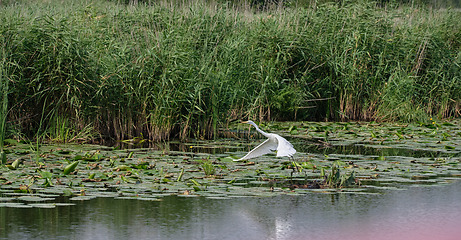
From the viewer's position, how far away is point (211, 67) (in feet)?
33.2

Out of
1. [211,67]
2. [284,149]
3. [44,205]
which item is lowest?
[44,205]

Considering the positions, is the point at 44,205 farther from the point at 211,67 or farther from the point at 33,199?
the point at 211,67

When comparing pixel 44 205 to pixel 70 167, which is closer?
pixel 44 205

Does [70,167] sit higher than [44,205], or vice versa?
[70,167]

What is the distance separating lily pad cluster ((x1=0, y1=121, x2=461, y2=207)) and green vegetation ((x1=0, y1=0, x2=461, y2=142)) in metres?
0.81

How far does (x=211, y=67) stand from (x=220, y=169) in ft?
10.2

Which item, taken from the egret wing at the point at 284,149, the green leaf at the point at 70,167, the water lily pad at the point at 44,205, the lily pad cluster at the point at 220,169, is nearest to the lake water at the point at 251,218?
the water lily pad at the point at 44,205

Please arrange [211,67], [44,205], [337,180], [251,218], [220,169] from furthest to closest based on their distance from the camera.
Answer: [211,67] < [220,169] < [337,180] < [44,205] < [251,218]

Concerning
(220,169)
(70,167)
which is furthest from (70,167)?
(220,169)

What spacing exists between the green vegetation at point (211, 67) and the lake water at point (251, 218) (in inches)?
146

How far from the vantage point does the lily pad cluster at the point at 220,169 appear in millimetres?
6070

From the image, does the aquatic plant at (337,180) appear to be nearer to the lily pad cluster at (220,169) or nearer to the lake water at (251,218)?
the lily pad cluster at (220,169)

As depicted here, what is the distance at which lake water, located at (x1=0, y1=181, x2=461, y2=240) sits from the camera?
15.6 feet

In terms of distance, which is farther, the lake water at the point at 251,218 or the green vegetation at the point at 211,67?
the green vegetation at the point at 211,67
